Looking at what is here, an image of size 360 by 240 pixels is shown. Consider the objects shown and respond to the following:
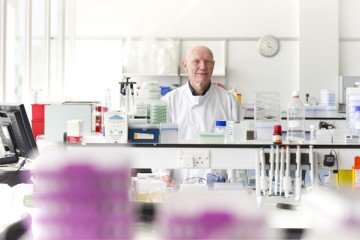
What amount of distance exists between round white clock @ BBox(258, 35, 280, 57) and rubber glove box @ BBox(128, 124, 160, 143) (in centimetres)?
623

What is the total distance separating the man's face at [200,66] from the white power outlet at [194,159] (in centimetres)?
126

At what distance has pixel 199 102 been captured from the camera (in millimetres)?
4148

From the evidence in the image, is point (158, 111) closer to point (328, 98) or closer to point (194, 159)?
point (194, 159)

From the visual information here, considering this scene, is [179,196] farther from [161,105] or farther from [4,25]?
[4,25]

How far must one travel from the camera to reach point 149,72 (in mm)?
8805

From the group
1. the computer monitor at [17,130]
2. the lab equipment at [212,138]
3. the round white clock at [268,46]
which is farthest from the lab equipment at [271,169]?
the round white clock at [268,46]

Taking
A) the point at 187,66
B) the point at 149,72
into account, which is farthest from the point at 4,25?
the point at 149,72

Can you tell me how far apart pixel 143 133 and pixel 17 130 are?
0.82 meters

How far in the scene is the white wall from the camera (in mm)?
9000

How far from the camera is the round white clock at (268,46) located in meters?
8.96

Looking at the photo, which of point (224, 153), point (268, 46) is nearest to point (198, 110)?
point (224, 153)

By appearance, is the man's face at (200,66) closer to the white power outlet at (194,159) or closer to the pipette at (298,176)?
the white power outlet at (194,159)

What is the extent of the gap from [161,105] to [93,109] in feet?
5.26

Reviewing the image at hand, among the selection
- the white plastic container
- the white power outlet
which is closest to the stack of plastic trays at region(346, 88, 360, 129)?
the white power outlet
